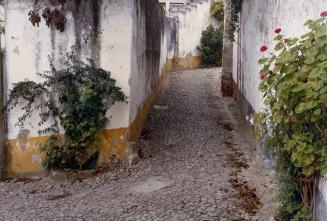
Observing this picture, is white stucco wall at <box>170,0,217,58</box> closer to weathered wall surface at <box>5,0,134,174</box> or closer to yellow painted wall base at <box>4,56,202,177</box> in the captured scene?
weathered wall surface at <box>5,0,134,174</box>

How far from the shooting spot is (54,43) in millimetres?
6523

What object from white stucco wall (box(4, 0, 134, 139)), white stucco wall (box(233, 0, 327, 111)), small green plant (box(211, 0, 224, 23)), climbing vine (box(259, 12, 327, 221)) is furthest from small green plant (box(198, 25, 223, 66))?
climbing vine (box(259, 12, 327, 221))

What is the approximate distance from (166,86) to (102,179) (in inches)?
297

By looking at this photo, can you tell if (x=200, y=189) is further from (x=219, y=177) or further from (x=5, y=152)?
(x=5, y=152)

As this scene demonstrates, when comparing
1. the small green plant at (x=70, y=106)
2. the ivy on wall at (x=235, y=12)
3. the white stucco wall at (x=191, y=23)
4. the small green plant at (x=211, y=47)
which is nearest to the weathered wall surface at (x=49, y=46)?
the small green plant at (x=70, y=106)

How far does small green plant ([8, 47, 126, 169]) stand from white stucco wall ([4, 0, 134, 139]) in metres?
0.17

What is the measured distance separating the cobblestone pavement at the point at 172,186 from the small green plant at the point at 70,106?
459 millimetres

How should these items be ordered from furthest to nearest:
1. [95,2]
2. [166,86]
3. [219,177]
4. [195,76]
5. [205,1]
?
[205,1]
[195,76]
[166,86]
[95,2]
[219,177]

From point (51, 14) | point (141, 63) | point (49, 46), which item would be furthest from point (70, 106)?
point (141, 63)

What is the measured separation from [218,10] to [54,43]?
13.9 m

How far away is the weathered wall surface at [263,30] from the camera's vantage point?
3907mm

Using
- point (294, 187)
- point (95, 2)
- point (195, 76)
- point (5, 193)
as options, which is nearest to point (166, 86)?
point (195, 76)

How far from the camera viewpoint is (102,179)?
6.27 meters

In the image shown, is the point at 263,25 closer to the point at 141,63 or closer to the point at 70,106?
the point at 141,63
